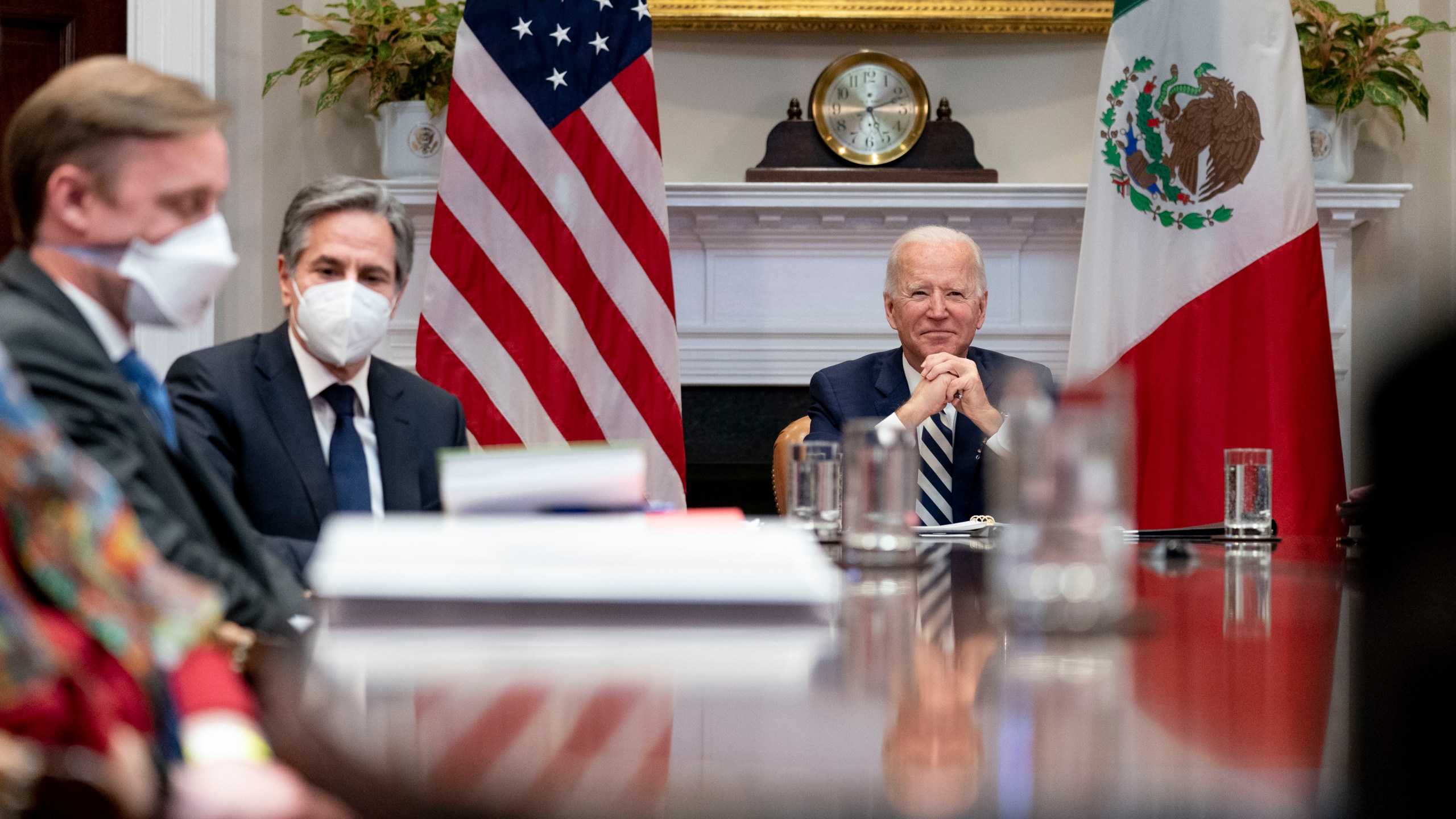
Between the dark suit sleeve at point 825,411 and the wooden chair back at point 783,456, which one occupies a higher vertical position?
the dark suit sleeve at point 825,411

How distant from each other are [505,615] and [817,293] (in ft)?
9.95

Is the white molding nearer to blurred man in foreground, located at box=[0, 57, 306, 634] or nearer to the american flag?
the american flag

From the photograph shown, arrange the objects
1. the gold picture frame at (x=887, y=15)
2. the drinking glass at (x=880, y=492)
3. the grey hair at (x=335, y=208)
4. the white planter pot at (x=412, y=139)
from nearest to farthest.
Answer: the drinking glass at (x=880, y=492), the grey hair at (x=335, y=208), the white planter pot at (x=412, y=139), the gold picture frame at (x=887, y=15)

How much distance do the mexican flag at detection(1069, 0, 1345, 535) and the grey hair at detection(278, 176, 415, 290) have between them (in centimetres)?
197

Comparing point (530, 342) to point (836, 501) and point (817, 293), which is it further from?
point (836, 501)

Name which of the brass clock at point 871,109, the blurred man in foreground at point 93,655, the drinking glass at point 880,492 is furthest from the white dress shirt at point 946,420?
the blurred man in foreground at point 93,655

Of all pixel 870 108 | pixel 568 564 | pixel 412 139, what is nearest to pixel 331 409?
pixel 568 564

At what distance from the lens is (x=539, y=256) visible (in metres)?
3.20

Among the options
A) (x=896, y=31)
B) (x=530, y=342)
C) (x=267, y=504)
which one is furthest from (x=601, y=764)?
(x=896, y=31)

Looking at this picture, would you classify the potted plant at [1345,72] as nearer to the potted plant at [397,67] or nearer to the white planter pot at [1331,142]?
the white planter pot at [1331,142]

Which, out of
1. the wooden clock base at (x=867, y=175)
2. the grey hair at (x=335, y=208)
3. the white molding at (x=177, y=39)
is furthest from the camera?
the wooden clock base at (x=867, y=175)

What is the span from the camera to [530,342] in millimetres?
3186

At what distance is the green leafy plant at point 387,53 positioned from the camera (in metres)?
3.49

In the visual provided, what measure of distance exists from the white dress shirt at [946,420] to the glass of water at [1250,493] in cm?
36
